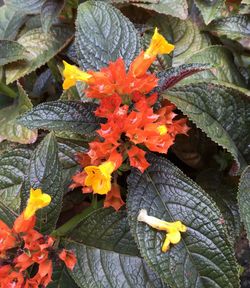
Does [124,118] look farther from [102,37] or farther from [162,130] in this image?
[102,37]

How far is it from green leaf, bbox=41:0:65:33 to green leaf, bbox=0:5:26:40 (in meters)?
0.17

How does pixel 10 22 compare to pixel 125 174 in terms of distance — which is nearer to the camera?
pixel 125 174

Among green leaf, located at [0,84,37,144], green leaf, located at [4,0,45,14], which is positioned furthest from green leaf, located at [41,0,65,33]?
green leaf, located at [0,84,37,144]

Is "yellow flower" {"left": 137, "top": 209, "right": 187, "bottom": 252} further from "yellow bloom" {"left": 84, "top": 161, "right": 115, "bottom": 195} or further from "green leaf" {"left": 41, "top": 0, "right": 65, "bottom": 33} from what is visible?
"green leaf" {"left": 41, "top": 0, "right": 65, "bottom": 33}

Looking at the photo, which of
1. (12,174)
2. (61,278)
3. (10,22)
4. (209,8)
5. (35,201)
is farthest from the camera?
(10,22)

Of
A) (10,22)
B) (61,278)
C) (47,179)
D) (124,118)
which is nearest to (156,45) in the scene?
(124,118)

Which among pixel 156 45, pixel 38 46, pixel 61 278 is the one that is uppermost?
pixel 156 45

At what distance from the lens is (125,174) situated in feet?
3.08

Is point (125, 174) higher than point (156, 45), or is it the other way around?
point (156, 45)

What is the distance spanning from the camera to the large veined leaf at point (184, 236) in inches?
27.0

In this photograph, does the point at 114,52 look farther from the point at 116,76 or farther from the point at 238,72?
the point at 238,72

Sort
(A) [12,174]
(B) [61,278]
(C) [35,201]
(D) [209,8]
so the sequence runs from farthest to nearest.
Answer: (D) [209,8], (A) [12,174], (B) [61,278], (C) [35,201]

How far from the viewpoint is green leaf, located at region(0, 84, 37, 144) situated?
93 cm

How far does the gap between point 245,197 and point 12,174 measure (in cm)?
39
